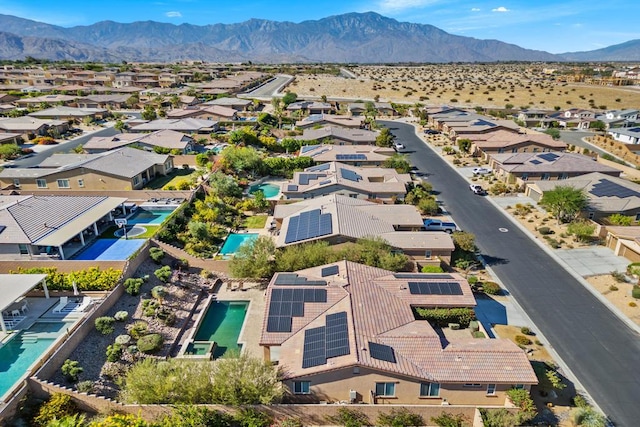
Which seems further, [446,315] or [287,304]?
[446,315]

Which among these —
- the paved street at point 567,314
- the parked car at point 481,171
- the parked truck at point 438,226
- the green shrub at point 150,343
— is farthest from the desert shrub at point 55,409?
the parked car at point 481,171

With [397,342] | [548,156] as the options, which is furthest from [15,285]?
[548,156]

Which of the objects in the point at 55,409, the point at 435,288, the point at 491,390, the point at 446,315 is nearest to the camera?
the point at 55,409

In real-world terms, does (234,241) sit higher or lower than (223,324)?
higher

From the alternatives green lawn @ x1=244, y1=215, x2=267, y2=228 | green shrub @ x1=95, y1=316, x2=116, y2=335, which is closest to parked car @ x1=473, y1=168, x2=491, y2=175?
green lawn @ x1=244, y1=215, x2=267, y2=228

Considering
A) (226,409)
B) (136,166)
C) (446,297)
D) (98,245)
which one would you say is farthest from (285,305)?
(136,166)

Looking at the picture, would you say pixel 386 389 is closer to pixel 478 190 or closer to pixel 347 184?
pixel 347 184

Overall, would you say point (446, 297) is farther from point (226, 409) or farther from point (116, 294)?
point (116, 294)
